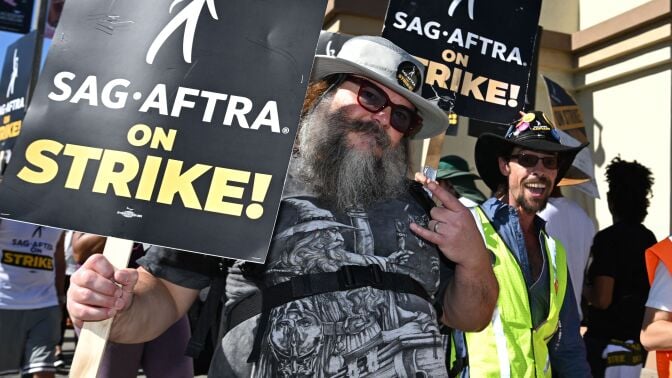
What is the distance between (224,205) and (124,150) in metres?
0.29

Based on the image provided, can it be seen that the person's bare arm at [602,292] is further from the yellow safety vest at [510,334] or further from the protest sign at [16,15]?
the protest sign at [16,15]

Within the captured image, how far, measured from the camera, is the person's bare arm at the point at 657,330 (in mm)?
2977

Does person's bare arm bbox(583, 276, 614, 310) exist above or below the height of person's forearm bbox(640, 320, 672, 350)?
above

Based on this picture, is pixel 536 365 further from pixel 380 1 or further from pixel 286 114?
pixel 380 1

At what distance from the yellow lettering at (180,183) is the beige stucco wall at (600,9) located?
330 inches

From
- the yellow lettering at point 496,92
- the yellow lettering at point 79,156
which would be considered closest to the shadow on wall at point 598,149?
the yellow lettering at point 496,92

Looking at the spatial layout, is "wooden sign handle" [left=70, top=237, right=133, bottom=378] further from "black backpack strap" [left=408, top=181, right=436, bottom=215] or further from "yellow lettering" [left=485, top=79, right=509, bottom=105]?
"yellow lettering" [left=485, top=79, right=509, bottom=105]

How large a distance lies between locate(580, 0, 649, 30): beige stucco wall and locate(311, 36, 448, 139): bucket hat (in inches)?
295

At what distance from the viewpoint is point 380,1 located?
8680 mm

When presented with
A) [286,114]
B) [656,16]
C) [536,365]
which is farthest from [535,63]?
[286,114]

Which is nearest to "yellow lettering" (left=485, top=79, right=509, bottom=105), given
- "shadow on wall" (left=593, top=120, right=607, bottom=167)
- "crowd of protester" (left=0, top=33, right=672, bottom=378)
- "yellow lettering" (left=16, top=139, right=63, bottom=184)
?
"crowd of protester" (left=0, top=33, right=672, bottom=378)

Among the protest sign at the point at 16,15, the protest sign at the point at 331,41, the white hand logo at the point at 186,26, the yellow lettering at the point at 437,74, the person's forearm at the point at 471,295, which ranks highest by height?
the protest sign at the point at 16,15

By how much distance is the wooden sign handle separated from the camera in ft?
5.90

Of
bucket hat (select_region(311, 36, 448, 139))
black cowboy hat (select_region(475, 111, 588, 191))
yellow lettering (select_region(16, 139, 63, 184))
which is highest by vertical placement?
black cowboy hat (select_region(475, 111, 588, 191))
